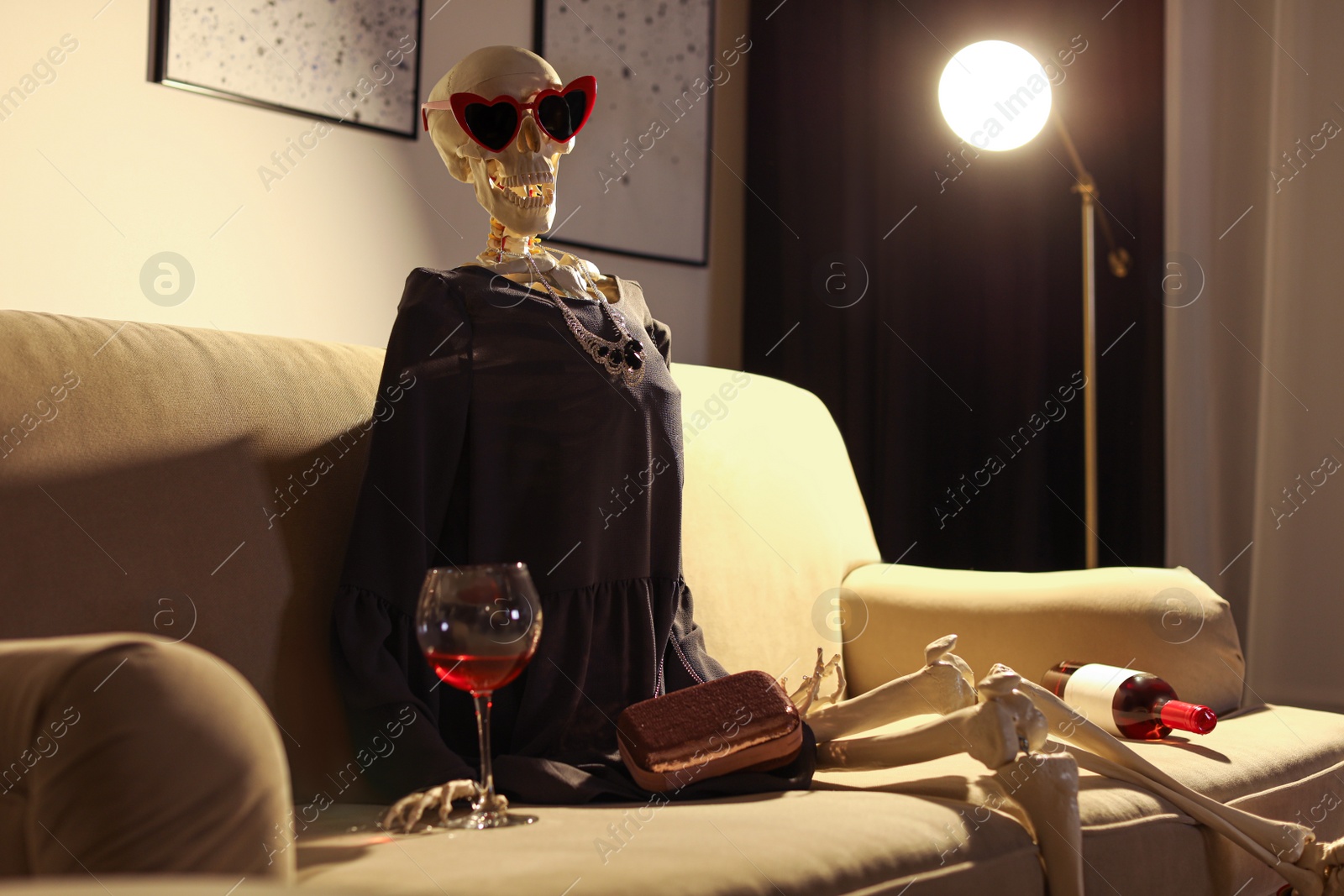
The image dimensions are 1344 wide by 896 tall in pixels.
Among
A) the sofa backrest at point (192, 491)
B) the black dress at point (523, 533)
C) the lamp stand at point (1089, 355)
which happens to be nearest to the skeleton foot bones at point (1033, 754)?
the black dress at point (523, 533)

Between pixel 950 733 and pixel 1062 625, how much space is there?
433mm

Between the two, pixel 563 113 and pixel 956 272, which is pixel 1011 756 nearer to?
pixel 563 113

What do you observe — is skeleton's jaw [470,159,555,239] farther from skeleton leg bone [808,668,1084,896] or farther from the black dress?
skeleton leg bone [808,668,1084,896]

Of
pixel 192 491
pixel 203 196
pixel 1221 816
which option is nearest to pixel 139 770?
pixel 192 491

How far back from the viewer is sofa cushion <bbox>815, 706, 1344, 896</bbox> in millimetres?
1178

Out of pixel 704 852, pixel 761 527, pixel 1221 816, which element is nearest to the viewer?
pixel 704 852

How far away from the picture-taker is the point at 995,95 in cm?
228

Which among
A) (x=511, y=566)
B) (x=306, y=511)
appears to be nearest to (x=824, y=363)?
(x=306, y=511)

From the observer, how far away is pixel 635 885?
0.83m

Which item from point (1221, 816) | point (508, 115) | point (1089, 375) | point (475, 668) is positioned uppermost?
point (508, 115)

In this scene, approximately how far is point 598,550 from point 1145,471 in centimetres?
159

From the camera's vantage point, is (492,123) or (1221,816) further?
(492,123)

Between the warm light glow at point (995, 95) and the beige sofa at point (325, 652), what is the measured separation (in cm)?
102

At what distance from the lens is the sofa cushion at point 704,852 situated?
2.74ft
